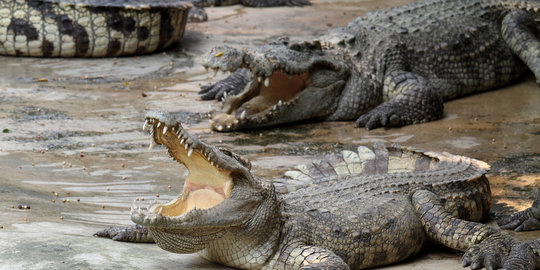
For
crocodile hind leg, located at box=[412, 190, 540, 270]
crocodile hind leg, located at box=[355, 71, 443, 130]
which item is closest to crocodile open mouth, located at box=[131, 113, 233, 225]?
crocodile hind leg, located at box=[412, 190, 540, 270]

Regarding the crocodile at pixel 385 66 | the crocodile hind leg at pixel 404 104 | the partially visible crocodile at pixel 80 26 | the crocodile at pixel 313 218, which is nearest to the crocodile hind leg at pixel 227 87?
the crocodile at pixel 385 66

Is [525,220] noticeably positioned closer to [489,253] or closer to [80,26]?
[489,253]

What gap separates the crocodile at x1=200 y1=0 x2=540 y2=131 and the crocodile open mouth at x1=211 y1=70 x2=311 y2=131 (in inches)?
0.4

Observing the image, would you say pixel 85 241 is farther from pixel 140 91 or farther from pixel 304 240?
pixel 140 91

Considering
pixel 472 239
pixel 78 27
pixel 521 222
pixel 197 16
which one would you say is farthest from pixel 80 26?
pixel 472 239

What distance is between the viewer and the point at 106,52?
32.8 ft

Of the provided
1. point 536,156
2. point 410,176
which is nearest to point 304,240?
point 410,176

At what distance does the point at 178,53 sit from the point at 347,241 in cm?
694

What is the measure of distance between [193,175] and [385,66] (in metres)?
4.72

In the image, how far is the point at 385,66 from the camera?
317 inches

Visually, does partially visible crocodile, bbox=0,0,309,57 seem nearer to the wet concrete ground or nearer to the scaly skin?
the scaly skin

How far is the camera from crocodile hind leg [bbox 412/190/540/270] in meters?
3.81

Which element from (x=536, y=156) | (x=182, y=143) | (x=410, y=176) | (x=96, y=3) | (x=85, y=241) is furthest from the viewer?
(x=96, y=3)

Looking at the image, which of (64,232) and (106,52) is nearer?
(64,232)
